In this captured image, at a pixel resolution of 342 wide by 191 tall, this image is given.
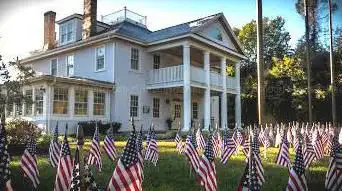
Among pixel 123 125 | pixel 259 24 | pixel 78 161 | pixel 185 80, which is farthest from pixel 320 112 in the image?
pixel 78 161

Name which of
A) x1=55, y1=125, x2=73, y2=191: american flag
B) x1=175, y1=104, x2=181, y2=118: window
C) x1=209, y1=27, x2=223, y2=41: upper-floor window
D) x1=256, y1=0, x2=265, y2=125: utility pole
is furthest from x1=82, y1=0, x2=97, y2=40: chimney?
x1=55, y1=125, x2=73, y2=191: american flag

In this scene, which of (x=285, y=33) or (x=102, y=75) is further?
(x=285, y=33)

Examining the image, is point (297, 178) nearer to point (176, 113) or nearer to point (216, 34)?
point (216, 34)

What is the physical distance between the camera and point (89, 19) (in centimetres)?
2558

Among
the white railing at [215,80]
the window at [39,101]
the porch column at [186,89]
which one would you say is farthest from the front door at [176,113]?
the window at [39,101]

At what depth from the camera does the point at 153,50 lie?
2558 centimetres

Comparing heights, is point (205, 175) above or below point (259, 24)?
below

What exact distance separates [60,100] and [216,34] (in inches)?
481

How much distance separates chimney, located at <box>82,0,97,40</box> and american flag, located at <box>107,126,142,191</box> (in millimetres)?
21918

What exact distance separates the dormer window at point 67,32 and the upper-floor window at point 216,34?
9.85 m

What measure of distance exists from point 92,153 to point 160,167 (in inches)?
84.9

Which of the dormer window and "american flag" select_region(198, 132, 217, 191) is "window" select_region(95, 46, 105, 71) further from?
"american flag" select_region(198, 132, 217, 191)

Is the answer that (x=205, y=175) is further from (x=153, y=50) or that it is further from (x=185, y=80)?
(x=153, y=50)

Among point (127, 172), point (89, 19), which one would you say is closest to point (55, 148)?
point (127, 172)
